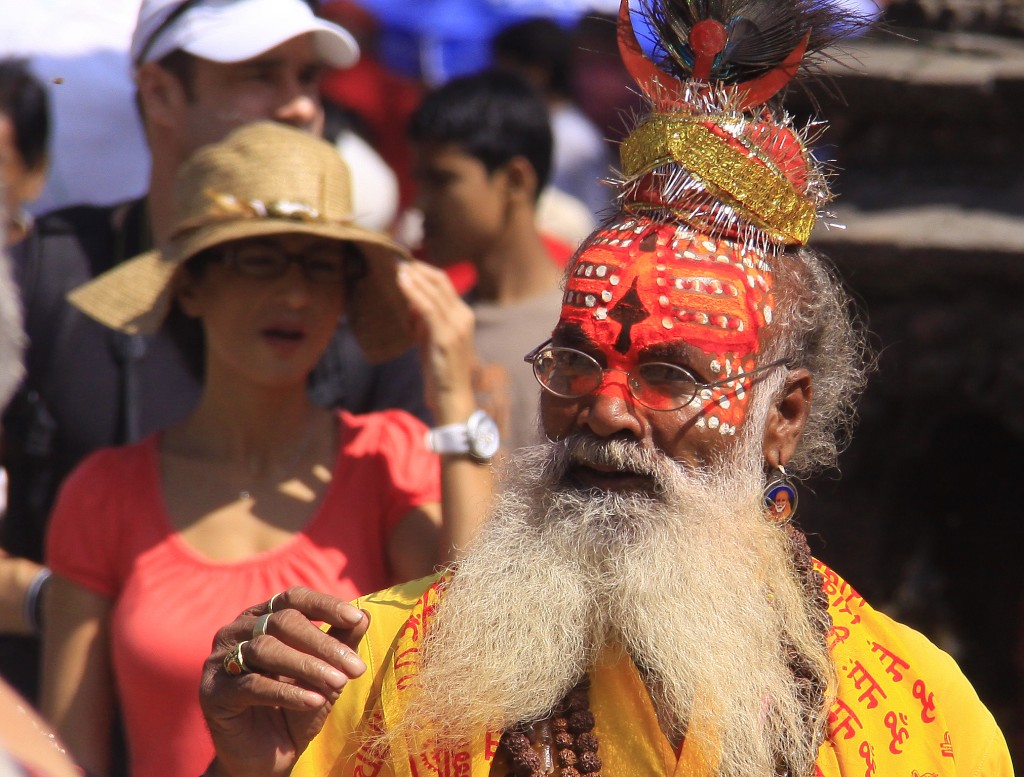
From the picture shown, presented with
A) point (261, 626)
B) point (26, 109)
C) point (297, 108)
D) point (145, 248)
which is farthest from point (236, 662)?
point (26, 109)

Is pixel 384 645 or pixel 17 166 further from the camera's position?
pixel 17 166

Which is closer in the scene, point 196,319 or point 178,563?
point 178,563

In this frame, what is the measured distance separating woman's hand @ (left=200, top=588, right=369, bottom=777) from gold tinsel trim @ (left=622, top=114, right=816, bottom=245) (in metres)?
0.93

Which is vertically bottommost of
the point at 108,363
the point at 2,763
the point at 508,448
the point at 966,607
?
the point at 966,607

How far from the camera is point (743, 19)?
2.41 m

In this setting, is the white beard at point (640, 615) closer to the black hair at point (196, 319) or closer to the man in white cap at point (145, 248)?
the black hair at point (196, 319)

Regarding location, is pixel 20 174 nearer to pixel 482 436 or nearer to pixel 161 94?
pixel 161 94

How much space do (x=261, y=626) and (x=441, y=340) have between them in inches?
46.3

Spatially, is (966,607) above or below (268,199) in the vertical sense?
below

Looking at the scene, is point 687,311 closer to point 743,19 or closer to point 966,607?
point 743,19

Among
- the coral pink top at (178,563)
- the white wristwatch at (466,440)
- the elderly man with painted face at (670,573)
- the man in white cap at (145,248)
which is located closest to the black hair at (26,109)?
the man in white cap at (145,248)

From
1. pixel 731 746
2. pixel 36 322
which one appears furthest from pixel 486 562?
pixel 36 322

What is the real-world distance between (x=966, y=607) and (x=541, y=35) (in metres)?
3.24

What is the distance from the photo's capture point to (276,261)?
2984mm
